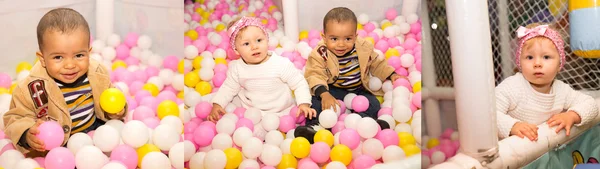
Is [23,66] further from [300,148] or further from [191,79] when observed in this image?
[300,148]

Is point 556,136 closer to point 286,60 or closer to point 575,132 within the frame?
point 575,132

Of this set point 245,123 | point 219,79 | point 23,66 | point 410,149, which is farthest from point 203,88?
point 410,149

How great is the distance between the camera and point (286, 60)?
1.12 metres

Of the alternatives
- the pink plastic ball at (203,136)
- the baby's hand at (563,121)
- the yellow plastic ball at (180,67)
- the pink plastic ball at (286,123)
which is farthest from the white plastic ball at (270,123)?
the baby's hand at (563,121)

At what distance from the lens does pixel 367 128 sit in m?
1.07

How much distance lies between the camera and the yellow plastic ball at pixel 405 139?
109 centimetres

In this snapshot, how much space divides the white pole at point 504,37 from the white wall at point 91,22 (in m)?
0.81

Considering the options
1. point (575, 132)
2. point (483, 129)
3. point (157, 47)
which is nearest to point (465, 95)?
point (483, 129)

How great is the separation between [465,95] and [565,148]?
42 centimetres

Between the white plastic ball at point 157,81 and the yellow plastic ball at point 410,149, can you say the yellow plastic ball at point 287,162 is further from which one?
the white plastic ball at point 157,81

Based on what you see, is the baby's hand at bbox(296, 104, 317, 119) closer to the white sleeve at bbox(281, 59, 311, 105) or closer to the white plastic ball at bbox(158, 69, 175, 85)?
the white sleeve at bbox(281, 59, 311, 105)

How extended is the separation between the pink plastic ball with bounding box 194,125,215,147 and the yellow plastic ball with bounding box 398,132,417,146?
0.39 m

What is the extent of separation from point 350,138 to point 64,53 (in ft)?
1.77

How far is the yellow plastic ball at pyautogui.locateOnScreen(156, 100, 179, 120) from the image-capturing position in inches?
41.4
